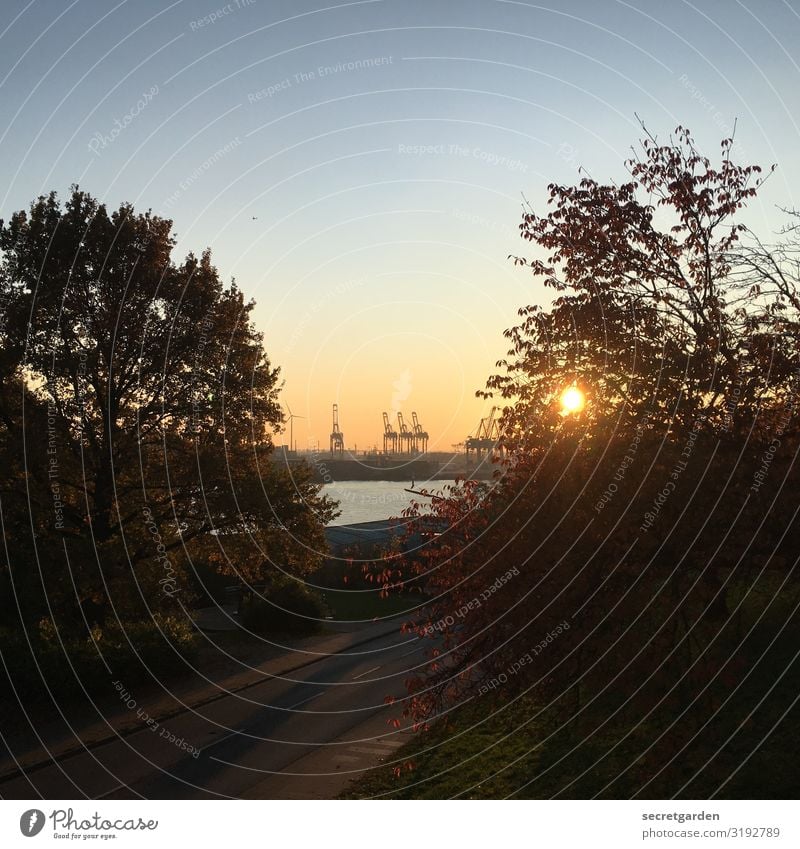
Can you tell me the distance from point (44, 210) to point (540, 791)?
24219 millimetres

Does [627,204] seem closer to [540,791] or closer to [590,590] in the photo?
[590,590]

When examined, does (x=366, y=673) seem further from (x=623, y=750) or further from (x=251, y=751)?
(x=623, y=750)

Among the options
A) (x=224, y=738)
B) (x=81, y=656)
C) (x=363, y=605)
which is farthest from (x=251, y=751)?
(x=363, y=605)

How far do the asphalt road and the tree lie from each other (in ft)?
15.5

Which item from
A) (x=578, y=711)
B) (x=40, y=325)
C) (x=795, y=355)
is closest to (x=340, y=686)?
(x=578, y=711)

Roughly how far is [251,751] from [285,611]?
20.2 m

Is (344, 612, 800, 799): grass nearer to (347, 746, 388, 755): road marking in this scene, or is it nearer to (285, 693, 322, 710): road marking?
(347, 746, 388, 755): road marking

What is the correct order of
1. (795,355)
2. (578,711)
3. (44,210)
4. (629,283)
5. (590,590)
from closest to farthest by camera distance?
(590,590) → (795,355) → (629,283) → (578,711) → (44,210)

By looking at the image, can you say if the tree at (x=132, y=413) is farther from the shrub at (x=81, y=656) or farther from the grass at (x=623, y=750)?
the grass at (x=623, y=750)

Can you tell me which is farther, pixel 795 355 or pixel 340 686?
pixel 340 686

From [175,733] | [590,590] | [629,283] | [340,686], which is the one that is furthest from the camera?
[340,686]

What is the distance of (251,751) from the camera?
21078mm

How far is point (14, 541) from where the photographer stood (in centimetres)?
2456

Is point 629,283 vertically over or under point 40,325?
under
